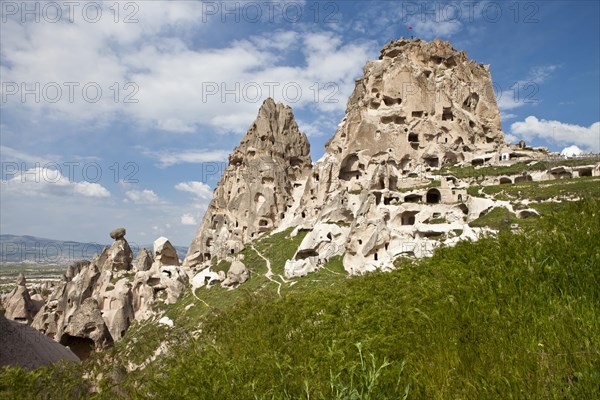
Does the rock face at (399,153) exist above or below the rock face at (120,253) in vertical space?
above

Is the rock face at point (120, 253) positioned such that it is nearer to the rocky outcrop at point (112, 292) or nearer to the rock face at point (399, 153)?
the rocky outcrop at point (112, 292)

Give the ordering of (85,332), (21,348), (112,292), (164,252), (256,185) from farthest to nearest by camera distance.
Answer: (256,185), (164,252), (112,292), (85,332), (21,348)

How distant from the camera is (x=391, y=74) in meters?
66.1

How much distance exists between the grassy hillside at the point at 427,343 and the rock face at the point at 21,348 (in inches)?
117

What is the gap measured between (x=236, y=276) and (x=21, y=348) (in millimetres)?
34245

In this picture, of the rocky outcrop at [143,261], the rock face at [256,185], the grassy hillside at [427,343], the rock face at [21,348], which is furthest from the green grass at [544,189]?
the rocky outcrop at [143,261]

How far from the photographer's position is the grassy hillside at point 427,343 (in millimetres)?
3609

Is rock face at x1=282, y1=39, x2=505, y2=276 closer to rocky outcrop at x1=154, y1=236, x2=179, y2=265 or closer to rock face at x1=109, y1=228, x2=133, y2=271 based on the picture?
rocky outcrop at x1=154, y1=236, x2=179, y2=265

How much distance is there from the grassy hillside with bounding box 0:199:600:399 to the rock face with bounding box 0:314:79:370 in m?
2.97

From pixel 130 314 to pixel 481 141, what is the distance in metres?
64.8

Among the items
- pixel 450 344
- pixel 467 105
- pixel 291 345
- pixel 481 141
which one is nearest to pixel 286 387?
pixel 291 345

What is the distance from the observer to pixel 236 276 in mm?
41156

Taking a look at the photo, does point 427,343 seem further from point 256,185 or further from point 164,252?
point 256,185

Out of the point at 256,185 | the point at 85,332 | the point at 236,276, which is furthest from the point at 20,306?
the point at 256,185
